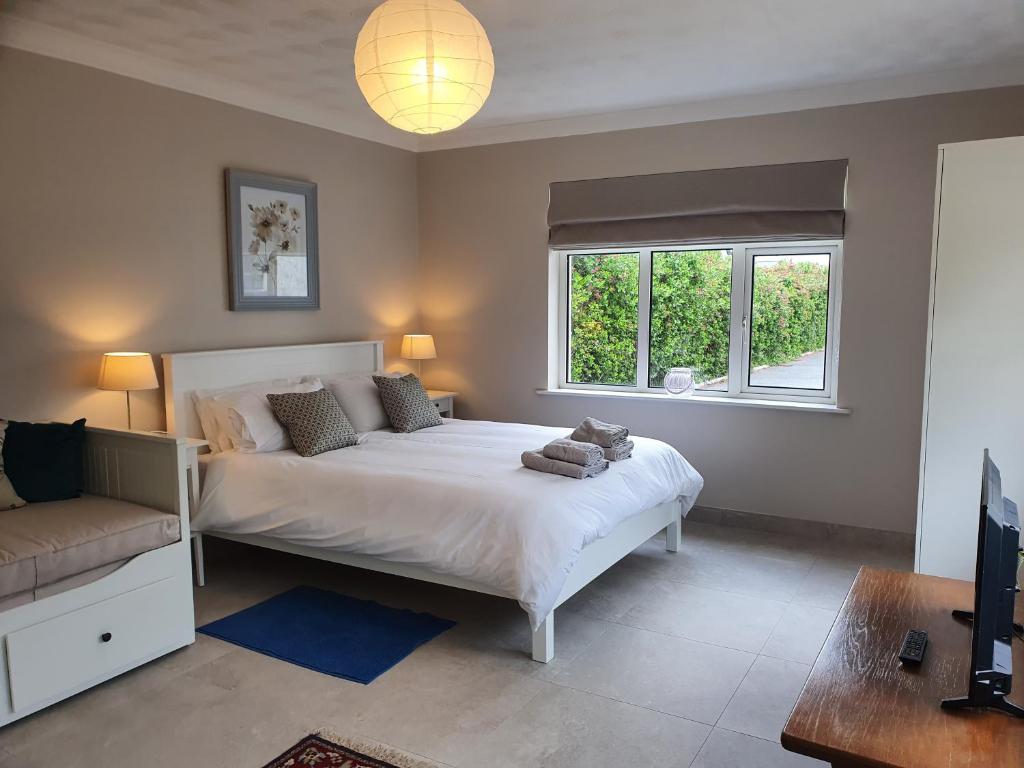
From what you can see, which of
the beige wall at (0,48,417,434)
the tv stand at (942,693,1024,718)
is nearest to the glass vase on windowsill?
the beige wall at (0,48,417,434)

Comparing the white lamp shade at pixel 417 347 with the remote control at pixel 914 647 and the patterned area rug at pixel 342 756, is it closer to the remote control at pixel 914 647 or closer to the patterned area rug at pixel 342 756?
the patterned area rug at pixel 342 756

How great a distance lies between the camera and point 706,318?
197 inches

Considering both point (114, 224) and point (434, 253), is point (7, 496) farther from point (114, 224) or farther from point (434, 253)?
point (434, 253)

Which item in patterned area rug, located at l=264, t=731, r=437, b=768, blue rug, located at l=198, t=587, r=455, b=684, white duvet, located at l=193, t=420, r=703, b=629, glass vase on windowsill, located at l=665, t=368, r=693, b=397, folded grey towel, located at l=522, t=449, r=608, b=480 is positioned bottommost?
Answer: patterned area rug, located at l=264, t=731, r=437, b=768

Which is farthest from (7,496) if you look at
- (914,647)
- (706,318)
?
(706,318)

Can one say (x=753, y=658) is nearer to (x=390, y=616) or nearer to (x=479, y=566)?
(x=479, y=566)

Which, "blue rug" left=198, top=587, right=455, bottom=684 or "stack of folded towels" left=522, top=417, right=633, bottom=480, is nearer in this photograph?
"blue rug" left=198, top=587, right=455, bottom=684

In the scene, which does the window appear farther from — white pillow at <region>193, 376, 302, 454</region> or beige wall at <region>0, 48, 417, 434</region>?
white pillow at <region>193, 376, 302, 454</region>

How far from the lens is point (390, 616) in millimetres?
3480

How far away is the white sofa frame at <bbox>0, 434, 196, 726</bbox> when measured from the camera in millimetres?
2592

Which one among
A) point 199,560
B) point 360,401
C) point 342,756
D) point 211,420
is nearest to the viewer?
point 342,756

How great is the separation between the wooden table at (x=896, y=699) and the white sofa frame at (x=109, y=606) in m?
2.40

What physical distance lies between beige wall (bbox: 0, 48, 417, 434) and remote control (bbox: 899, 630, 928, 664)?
3.52 metres

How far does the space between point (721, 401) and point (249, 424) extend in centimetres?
278
